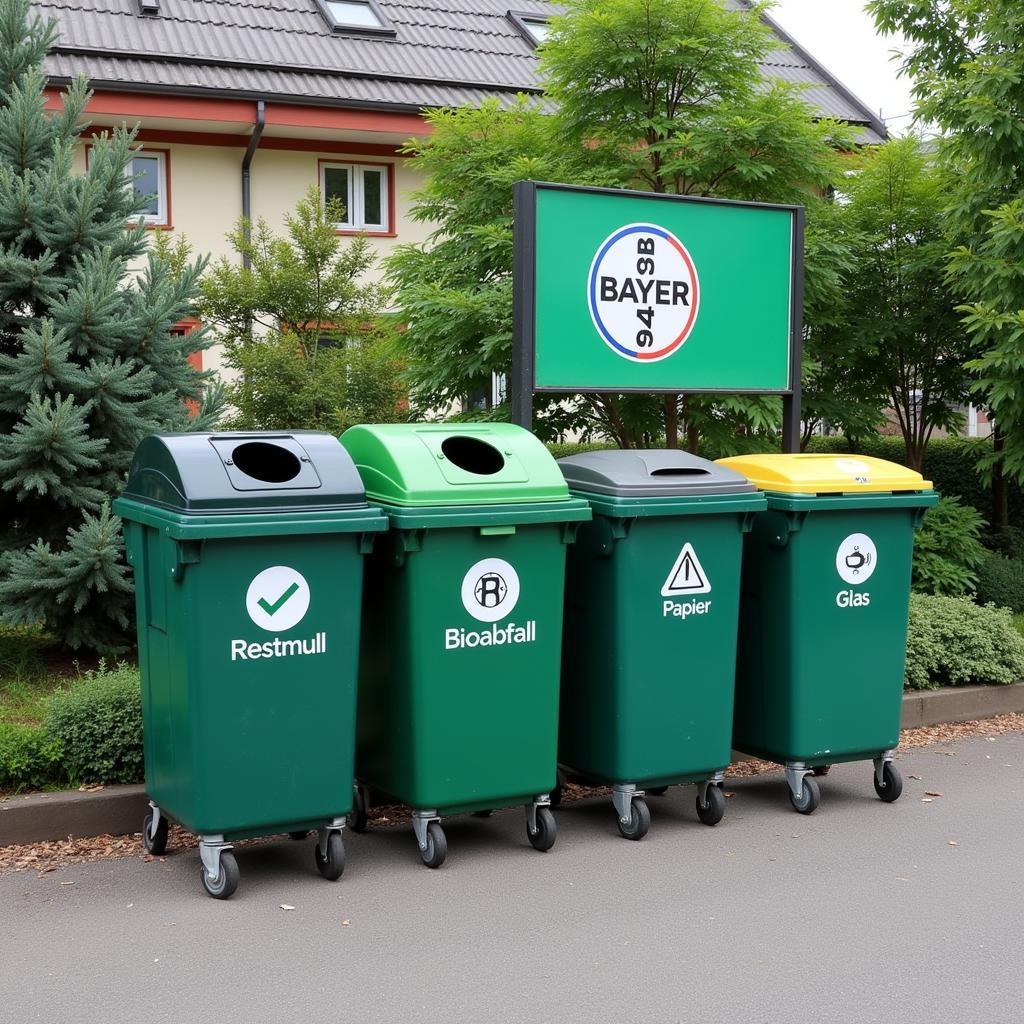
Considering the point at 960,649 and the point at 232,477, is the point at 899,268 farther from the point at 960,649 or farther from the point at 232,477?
the point at 232,477

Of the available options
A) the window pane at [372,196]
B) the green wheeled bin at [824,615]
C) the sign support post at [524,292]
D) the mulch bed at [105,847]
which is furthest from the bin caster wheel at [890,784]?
the window pane at [372,196]

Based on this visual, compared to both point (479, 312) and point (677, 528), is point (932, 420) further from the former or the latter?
point (677, 528)

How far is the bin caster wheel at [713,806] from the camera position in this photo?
5266 millimetres

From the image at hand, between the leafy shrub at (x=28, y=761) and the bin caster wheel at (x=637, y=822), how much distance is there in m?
2.20

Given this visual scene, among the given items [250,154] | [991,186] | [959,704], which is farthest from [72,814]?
[250,154]

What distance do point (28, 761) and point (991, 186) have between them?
7.67 metres

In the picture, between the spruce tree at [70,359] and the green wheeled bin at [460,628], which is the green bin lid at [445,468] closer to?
the green wheeled bin at [460,628]

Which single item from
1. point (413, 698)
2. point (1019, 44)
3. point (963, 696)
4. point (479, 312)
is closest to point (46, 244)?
point (479, 312)

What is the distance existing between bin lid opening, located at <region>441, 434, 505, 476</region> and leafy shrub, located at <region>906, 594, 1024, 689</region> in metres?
2.96

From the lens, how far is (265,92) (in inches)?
640

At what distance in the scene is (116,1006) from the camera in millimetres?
3551

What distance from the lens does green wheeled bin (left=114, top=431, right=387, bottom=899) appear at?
168 inches

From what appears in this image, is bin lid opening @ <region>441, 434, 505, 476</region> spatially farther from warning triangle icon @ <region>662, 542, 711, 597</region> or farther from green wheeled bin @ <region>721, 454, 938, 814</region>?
green wheeled bin @ <region>721, 454, 938, 814</region>

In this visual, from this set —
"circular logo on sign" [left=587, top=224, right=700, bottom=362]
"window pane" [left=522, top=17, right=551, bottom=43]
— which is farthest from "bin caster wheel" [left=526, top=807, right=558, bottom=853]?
"window pane" [left=522, top=17, right=551, bottom=43]
